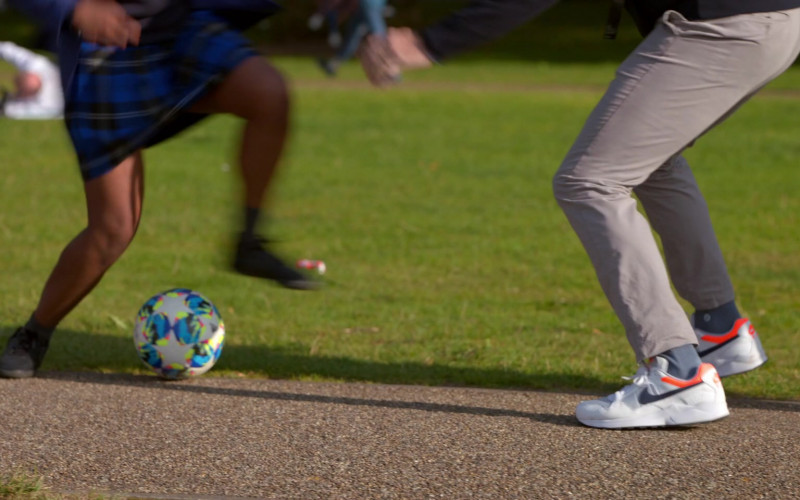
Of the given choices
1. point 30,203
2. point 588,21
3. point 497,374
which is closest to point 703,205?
point 497,374

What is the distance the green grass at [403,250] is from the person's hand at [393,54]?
0.83 m

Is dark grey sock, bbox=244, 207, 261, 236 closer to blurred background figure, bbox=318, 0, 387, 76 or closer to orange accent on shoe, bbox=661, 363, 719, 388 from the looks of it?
orange accent on shoe, bbox=661, 363, 719, 388

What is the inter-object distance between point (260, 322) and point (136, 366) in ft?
3.73

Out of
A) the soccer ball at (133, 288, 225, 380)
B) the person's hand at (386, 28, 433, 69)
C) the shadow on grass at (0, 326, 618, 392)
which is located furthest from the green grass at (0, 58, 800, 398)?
the person's hand at (386, 28, 433, 69)

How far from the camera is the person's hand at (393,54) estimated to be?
4191mm

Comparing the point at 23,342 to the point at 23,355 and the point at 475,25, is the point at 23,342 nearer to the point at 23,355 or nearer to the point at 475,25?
the point at 23,355

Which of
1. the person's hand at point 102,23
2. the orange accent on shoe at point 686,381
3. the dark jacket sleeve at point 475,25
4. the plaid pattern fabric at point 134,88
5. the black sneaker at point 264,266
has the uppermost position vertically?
the dark jacket sleeve at point 475,25

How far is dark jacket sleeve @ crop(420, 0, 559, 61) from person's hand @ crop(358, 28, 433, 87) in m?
0.04

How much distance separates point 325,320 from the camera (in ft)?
22.2

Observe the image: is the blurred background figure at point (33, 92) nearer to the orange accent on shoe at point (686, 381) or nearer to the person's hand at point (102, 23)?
the person's hand at point (102, 23)

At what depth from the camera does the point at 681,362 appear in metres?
4.49

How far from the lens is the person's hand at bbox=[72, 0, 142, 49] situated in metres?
4.45

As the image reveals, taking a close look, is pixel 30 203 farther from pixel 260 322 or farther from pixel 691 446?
pixel 691 446

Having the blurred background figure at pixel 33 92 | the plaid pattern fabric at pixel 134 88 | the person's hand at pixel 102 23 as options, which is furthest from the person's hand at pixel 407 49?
the blurred background figure at pixel 33 92
